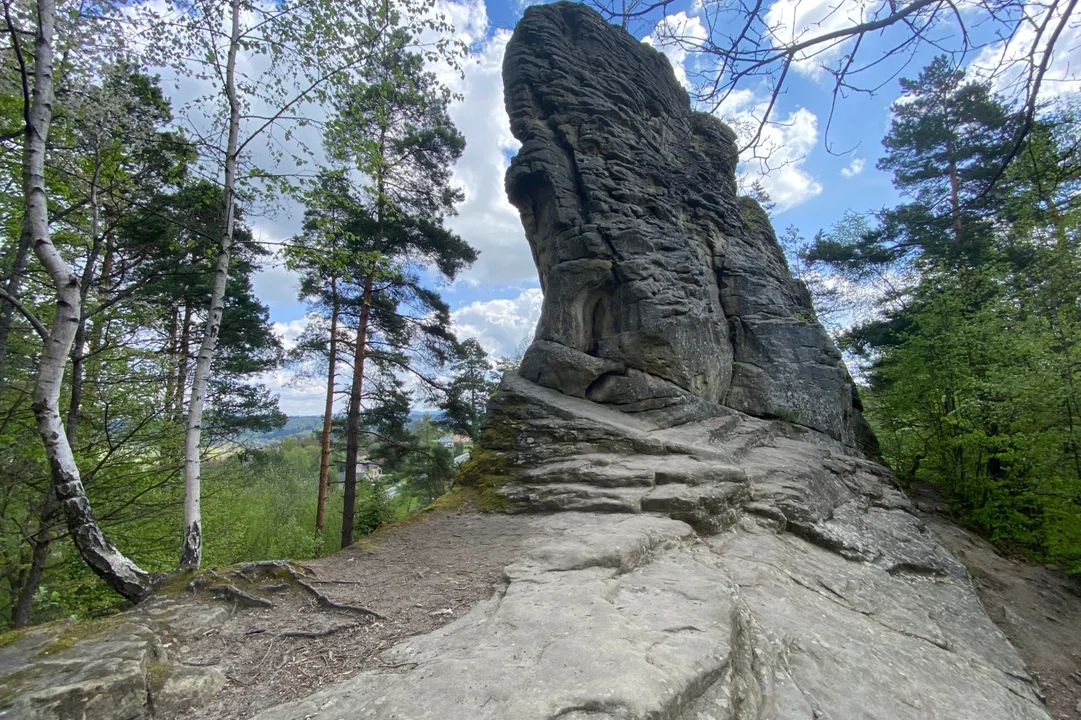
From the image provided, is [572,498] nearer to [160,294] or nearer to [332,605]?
[332,605]

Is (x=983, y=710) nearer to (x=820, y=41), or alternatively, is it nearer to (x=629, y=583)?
(x=629, y=583)

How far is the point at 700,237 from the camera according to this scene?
1134 centimetres

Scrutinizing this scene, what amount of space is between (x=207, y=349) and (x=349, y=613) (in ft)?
11.5

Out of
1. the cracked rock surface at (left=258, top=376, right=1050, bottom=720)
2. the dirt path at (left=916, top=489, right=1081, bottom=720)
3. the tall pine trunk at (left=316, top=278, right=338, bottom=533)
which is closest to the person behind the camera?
the cracked rock surface at (left=258, top=376, right=1050, bottom=720)

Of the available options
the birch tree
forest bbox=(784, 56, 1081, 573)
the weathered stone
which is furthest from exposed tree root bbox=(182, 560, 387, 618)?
forest bbox=(784, 56, 1081, 573)

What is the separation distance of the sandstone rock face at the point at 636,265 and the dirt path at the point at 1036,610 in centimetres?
283

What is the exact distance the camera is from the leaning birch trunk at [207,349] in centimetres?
479

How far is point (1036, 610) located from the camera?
6.62 meters

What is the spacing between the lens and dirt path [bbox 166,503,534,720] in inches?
103

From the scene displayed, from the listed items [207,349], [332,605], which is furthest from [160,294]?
[332,605]

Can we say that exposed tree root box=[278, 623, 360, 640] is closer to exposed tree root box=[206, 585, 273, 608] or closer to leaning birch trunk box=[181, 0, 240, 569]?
exposed tree root box=[206, 585, 273, 608]

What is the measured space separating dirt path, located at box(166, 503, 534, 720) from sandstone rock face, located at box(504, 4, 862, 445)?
13.9 feet

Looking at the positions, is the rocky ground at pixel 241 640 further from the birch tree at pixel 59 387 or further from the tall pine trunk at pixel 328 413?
the tall pine trunk at pixel 328 413

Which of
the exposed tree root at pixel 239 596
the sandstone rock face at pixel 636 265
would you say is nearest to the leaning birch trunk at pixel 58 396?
the exposed tree root at pixel 239 596
